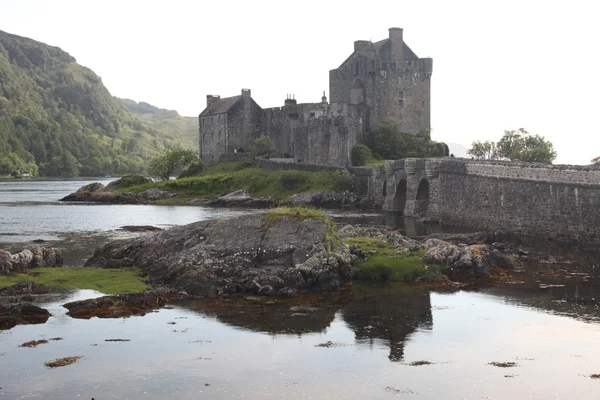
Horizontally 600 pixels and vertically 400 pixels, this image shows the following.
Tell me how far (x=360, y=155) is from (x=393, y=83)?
11.5 metres

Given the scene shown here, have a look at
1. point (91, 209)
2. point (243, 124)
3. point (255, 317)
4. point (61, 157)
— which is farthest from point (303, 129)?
point (61, 157)

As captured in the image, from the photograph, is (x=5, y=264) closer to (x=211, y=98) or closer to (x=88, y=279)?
(x=88, y=279)

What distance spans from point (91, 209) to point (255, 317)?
168ft

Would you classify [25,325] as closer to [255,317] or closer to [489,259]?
[255,317]

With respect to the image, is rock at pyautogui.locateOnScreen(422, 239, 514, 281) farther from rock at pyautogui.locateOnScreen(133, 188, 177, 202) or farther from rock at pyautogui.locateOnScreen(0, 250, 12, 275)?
rock at pyautogui.locateOnScreen(133, 188, 177, 202)

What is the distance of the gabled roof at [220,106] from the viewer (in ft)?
301

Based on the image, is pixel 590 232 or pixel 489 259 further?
pixel 590 232

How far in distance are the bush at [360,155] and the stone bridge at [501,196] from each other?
488 inches

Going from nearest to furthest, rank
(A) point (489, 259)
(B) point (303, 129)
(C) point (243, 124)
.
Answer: (A) point (489, 259), (B) point (303, 129), (C) point (243, 124)

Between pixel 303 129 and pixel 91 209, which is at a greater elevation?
pixel 303 129

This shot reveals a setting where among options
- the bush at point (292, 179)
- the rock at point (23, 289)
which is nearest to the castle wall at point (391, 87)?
the bush at point (292, 179)

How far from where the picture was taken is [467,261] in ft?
97.8

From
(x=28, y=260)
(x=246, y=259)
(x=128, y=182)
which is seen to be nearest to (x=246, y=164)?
(x=128, y=182)

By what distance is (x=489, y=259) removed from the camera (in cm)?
3136
